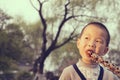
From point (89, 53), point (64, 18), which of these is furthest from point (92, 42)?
point (64, 18)

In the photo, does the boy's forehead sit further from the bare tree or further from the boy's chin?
the bare tree

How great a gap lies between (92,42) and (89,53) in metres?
0.06

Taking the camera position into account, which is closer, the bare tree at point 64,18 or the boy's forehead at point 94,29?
the boy's forehead at point 94,29

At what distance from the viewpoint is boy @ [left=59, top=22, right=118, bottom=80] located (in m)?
1.75

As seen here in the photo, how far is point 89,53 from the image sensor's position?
1737 mm

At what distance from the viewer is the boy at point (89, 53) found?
1.75 m

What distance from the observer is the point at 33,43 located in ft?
99.8

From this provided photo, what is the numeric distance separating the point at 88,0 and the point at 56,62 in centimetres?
1226

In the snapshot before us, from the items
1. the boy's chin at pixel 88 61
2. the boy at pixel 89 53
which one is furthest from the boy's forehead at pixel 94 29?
the boy's chin at pixel 88 61

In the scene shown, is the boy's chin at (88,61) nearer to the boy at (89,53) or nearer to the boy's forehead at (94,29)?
the boy at (89,53)

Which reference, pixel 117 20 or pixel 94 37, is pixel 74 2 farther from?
pixel 94 37

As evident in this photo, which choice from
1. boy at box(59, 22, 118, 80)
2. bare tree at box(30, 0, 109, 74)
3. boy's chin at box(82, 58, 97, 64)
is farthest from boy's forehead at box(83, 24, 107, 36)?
bare tree at box(30, 0, 109, 74)

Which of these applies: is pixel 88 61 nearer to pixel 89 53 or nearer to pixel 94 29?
pixel 89 53

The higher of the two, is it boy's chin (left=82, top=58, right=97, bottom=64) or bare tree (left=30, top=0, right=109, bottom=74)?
boy's chin (left=82, top=58, right=97, bottom=64)
